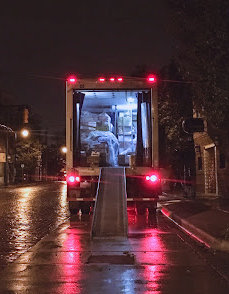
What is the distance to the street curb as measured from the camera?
918 centimetres

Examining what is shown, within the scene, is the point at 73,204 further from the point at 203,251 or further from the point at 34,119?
the point at 34,119

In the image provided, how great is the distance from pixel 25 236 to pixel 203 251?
4539mm

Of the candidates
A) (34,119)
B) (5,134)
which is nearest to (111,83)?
(5,134)

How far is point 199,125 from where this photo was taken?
9.63 m

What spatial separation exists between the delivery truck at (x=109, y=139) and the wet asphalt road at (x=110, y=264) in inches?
101

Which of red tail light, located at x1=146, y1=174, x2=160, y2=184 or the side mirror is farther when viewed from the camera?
red tail light, located at x1=146, y1=174, x2=160, y2=184

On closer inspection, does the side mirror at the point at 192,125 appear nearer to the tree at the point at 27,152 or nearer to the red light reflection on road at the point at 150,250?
the red light reflection on road at the point at 150,250

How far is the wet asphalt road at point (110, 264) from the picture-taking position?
6.38 m

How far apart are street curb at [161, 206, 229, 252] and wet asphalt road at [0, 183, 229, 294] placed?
227 mm

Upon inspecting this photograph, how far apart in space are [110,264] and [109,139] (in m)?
9.37

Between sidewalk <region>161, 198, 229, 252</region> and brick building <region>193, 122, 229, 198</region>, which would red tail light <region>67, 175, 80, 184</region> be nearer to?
sidewalk <region>161, 198, 229, 252</region>

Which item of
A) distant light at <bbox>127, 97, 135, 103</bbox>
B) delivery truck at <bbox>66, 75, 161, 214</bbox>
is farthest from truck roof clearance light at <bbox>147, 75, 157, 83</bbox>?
distant light at <bbox>127, 97, 135, 103</bbox>

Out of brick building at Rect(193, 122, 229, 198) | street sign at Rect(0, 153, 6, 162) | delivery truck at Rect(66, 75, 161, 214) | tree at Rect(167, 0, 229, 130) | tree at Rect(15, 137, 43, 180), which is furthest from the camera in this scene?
tree at Rect(15, 137, 43, 180)

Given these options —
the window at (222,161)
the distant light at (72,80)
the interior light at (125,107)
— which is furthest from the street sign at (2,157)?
the distant light at (72,80)
